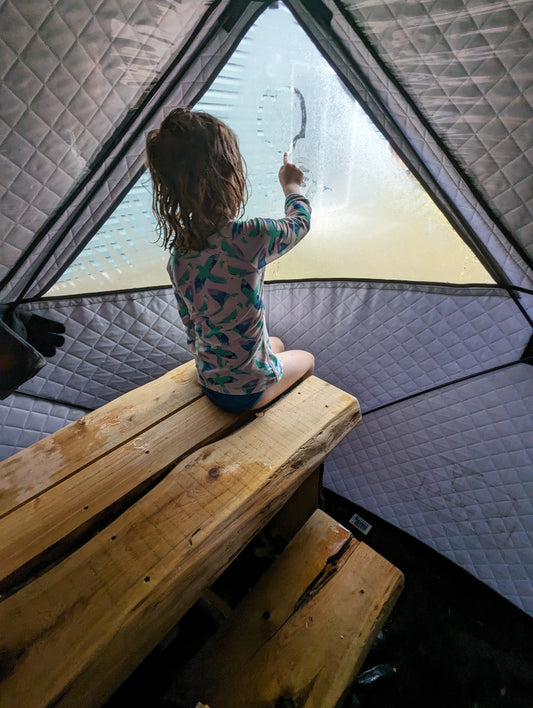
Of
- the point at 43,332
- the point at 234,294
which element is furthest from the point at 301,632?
the point at 43,332

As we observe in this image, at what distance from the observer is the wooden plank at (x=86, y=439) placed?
559 millimetres

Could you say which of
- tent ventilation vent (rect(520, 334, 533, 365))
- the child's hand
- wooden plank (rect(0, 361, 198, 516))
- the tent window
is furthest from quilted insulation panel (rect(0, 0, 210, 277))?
tent ventilation vent (rect(520, 334, 533, 365))

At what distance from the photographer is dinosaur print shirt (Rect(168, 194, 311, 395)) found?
62 centimetres

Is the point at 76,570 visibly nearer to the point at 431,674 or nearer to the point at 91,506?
the point at 91,506

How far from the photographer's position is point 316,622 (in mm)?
595

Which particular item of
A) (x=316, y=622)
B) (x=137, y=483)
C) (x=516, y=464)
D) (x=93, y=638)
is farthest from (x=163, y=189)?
(x=516, y=464)

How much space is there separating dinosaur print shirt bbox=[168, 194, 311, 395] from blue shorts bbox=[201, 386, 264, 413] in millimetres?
10

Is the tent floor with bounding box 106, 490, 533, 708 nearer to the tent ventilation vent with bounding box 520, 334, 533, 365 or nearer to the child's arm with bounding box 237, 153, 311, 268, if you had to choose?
the tent ventilation vent with bounding box 520, 334, 533, 365

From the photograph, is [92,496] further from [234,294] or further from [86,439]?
[234,294]

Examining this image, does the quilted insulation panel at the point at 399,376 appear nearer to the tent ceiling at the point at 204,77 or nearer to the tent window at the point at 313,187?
the tent window at the point at 313,187

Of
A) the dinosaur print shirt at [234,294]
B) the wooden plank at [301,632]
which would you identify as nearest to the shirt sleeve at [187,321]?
the dinosaur print shirt at [234,294]

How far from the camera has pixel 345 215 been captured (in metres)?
0.98

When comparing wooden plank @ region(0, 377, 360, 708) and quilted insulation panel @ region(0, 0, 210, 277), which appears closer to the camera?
wooden plank @ region(0, 377, 360, 708)

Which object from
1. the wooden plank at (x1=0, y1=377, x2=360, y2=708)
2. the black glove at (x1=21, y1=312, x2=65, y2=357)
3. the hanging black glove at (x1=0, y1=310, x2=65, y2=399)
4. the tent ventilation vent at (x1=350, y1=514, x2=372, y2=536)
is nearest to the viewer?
the wooden plank at (x1=0, y1=377, x2=360, y2=708)
